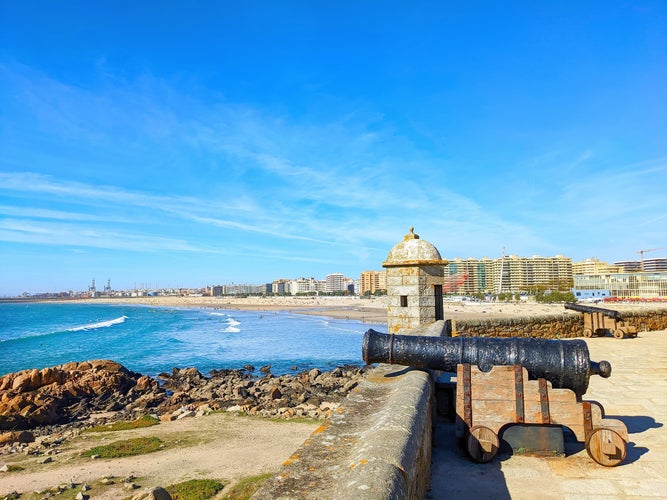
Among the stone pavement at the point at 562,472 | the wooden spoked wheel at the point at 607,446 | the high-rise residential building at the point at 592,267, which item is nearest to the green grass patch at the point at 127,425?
the stone pavement at the point at 562,472

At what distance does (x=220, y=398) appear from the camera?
15617mm

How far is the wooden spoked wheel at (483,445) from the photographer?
3818 millimetres

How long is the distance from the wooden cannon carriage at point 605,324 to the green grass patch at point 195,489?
1005cm

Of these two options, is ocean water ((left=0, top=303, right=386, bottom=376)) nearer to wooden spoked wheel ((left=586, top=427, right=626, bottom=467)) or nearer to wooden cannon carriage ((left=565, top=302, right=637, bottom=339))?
wooden cannon carriage ((left=565, top=302, right=637, bottom=339))

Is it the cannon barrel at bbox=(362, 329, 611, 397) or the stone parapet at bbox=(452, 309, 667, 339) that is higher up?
the cannon barrel at bbox=(362, 329, 611, 397)

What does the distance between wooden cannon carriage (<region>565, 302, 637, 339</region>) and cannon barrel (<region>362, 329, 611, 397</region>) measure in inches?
375

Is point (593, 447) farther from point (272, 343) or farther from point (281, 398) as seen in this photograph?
point (272, 343)

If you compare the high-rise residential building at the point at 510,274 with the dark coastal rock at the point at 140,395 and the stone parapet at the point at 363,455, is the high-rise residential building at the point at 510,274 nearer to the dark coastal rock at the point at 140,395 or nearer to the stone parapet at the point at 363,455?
the dark coastal rock at the point at 140,395

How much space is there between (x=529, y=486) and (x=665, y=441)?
190 cm

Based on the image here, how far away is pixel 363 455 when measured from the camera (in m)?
2.24

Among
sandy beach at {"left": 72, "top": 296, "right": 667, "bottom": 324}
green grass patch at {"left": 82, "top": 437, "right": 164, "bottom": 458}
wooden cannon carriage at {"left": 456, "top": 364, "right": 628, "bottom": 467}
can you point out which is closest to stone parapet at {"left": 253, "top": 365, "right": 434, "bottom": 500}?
wooden cannon carriage at {"left": 456, "top": 364, "right": 628, "bottom": 467}

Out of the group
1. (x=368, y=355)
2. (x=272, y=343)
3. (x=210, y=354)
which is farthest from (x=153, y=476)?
(x=272, y=343)

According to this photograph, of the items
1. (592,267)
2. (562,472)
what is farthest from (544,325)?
(592,267)

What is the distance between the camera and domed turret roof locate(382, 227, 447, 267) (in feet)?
27.2
